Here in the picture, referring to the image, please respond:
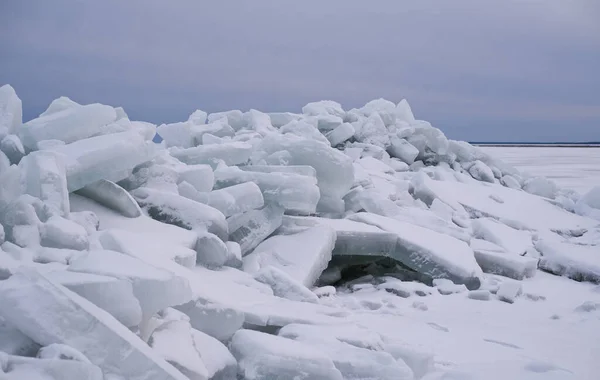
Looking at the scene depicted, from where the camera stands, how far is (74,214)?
2275 mm

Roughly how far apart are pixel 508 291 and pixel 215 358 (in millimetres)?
1899

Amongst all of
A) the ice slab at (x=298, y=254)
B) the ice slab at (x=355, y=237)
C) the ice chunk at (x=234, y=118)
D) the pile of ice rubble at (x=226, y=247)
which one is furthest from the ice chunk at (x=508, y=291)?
the ice chunk at (x=234, y=118)

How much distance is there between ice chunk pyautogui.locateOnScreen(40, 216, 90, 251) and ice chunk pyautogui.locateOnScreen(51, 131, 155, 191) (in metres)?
0.44

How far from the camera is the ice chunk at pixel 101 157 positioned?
2.39 metres

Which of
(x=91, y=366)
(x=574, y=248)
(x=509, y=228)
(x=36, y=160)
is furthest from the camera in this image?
(x=509, y=228)

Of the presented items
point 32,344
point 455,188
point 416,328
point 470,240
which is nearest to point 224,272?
point 416,328

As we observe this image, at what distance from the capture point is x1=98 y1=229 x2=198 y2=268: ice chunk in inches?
77.9

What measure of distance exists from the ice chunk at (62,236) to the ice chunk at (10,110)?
1.05 meters

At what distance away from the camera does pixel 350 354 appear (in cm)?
168

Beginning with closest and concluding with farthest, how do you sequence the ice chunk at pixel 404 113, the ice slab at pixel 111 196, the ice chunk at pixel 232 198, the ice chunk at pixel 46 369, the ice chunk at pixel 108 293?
the ice chunk at pixel 46 369
the ice chunk at pixel 108 293
the ice slab at pixel 111 196
the ice chunk at pixel 232 198
the ice chunk at pixel 404 113

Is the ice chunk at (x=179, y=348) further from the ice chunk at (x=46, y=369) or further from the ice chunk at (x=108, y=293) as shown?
the ice chunk at (x=46, y=369)

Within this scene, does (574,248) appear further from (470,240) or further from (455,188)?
(455,188)

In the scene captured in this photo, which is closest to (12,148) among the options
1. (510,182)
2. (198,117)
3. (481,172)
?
(198,117)

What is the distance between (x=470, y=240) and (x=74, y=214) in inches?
99.2
